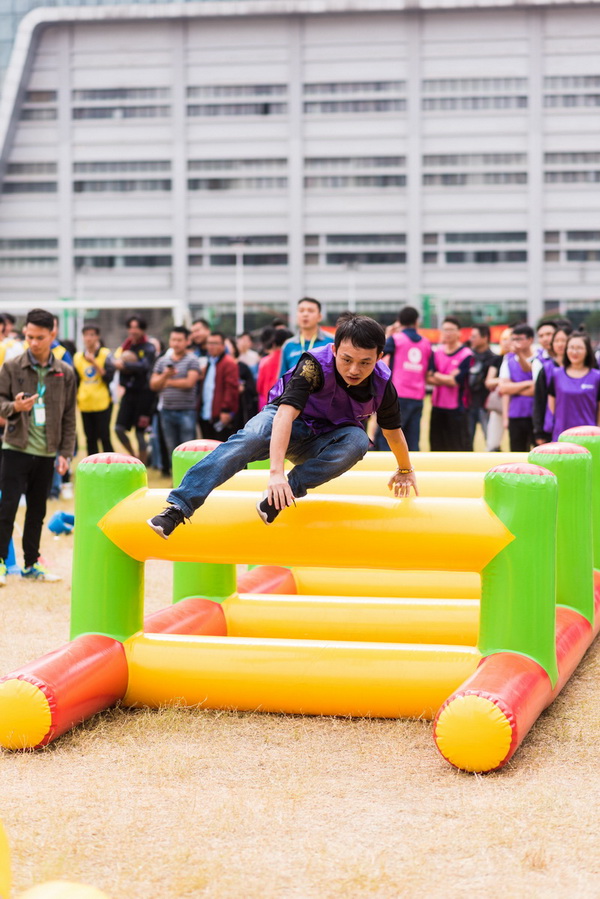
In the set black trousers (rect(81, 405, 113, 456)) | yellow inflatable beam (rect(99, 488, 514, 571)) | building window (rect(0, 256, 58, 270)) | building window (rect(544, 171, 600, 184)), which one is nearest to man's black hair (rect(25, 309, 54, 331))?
yellow inflatable beam (rect(99, 488, 514, 571))

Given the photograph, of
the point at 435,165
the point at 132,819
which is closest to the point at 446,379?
the point at 132,819

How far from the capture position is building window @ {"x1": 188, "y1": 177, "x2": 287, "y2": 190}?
56.3 m

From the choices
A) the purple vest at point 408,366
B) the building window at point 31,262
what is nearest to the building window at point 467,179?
the building window at point 31,262

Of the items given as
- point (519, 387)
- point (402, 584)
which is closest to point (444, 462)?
point (402, 584)

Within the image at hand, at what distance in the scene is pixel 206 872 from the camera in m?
2.73

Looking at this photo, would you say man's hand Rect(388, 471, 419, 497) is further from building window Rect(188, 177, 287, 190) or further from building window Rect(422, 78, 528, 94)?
building window Rect(422, 78, 528, 94)

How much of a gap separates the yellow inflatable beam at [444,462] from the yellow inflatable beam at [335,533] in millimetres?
1505

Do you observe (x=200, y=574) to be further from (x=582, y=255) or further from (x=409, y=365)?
(x=582, y=255)

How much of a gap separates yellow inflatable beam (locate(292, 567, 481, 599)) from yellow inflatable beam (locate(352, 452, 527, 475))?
0.61m

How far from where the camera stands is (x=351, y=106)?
5569 centimetres

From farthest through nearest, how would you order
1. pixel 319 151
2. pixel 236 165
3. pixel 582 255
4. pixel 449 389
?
pixel 236 165, pixel 319 151, pixel 582 255, pixel 449 389

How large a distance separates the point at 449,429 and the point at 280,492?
21.7 ft

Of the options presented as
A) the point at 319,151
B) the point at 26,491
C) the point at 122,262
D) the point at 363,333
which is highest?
the point at 319,151

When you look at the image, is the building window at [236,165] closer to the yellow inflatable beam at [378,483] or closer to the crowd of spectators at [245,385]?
the crowd of spectators at [245,385]
